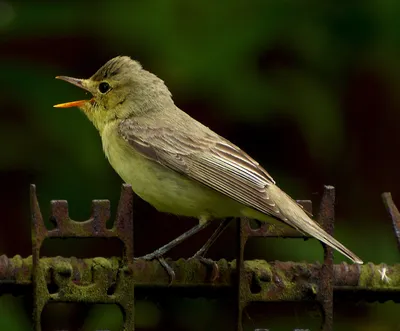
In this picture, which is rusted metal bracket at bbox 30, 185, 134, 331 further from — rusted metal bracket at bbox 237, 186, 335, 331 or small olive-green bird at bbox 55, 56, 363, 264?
small olive-green bird at bbox 55, 56, 363, 264

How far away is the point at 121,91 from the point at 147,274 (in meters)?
1.92

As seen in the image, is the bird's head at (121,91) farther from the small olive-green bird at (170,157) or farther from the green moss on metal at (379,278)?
the green moss on metal at (379,278)

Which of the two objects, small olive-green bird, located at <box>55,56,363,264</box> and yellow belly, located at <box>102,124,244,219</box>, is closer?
small olive-green bird, located at <box>55,56,363,264</box>

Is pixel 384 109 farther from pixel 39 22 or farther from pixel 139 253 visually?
pixel 39 22

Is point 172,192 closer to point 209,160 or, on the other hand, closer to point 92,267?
point 209,160

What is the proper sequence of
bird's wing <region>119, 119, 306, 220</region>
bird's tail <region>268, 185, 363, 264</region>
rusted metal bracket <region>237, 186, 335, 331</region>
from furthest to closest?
1. bird's wing <region>119, 119, 306, 220</region>
2. bird's tail <region>268, 185, 363, 264</region>
3. rusted metal bracket <region>237, 186, 335, 331</region>

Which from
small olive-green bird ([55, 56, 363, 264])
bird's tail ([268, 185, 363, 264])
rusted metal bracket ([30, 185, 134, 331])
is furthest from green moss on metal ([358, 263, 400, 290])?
rusted metal bracket ([30, 185, 134, 331])

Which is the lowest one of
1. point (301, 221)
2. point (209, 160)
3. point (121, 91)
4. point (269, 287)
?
point (269, 287)

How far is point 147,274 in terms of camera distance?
2607 mm

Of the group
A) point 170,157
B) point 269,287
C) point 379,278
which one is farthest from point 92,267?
point 170,157

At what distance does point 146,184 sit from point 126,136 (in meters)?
0.32

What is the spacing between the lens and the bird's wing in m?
3.55

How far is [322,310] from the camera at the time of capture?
2.70 metres

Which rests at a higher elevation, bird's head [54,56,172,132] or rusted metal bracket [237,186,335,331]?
bird's head [54,56,172,132]
